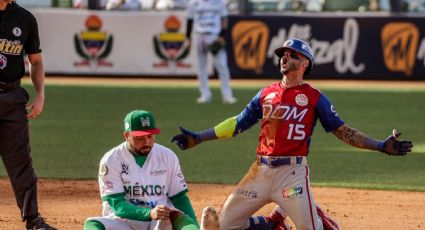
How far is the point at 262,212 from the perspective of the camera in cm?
1100

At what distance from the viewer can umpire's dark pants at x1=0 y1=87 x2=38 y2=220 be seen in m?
9.25

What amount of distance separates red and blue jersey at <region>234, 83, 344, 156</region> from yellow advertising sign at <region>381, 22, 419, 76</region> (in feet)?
63.2

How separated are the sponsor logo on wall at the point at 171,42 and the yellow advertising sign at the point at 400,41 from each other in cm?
484

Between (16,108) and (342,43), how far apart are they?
758 inches

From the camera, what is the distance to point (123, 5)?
29141 mm

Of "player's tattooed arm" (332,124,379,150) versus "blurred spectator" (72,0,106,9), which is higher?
"player's tattooed arm" (332,124,379,150)

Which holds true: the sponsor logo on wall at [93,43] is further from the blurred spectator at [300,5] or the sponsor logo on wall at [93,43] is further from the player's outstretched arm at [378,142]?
the player's outstretched arm at [378,142]

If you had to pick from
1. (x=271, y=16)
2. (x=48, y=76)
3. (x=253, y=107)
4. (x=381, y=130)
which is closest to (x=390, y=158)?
(x=381, y=130)

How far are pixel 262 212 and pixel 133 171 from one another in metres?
3.01

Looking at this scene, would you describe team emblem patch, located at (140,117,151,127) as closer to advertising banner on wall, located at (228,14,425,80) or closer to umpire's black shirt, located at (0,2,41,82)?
umpire's black shirt, located at (0,2,41,82)

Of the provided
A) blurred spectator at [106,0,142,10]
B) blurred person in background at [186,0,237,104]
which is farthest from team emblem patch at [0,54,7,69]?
blurred spectator at [106,0,142,10]

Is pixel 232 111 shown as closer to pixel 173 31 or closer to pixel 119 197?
pixel 173 31

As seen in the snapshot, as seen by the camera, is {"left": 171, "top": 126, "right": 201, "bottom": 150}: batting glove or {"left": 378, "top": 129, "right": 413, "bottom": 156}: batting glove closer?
{"left": 378, "top": 129, "right": 413, "bottom": 156}: batting glove

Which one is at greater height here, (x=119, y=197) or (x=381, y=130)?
(x=119, y=197)
